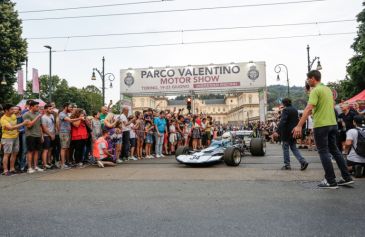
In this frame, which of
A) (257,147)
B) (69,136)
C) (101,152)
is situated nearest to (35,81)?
(69,136)

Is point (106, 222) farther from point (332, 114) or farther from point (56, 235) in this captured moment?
point (332, 114)

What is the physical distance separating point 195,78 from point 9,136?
19.8 meters

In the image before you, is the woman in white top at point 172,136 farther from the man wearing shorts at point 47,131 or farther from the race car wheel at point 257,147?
the man wearing shorts at point 47,131

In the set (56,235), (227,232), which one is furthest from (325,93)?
(56,235)

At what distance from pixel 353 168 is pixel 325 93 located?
2309 millimetres

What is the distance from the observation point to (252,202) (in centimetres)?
443

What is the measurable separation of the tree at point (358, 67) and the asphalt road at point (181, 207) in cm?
2342

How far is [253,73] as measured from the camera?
25906mm

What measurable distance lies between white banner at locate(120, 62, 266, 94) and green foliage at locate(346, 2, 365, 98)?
8.07 metres

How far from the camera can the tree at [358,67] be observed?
26.0m

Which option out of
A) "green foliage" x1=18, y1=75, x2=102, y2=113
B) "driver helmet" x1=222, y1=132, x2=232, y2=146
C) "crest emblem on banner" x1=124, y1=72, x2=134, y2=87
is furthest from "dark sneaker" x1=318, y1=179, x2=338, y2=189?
"green foliage" x1=18, y1=75, x2=102, y2=113

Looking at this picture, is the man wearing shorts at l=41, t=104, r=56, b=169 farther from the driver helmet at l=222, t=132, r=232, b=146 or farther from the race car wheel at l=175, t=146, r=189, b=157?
the driver helmet at l=222, t=132, r=232, b=146

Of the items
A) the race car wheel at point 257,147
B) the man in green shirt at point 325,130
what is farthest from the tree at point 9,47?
the man in green shirt at point 325,130

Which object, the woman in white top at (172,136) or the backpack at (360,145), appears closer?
Result: the backpack at (360,145)
